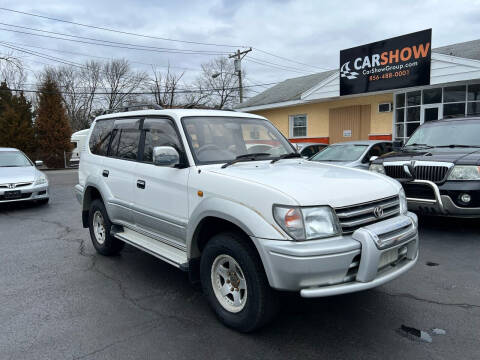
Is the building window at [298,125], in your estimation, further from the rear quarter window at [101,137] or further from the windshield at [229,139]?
the windshield at [229,139]

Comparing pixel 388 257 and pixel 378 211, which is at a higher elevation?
pixel 378 211

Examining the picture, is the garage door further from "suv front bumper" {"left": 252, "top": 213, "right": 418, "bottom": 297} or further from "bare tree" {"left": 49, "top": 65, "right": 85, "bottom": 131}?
"bare tree" {"left": 49, "top": 65, "right": 85, "bottom": 131}

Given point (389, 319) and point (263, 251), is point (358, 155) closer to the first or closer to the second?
point (389, 319)

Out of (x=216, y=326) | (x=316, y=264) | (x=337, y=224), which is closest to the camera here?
(x=316, y=264)

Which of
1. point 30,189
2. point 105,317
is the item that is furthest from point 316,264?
point 30,189

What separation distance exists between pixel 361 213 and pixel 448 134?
17.5 ft

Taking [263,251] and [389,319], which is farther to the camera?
[389,319]

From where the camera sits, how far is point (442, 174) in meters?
5.90

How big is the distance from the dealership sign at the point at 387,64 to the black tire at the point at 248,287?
12.7 metres

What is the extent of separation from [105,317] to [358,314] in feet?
7.71

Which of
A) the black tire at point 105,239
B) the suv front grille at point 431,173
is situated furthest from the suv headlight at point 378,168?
the black tire at point 105,239

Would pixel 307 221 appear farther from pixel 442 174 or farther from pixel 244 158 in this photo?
pixel 442 174

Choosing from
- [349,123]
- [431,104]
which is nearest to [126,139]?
[431,104]

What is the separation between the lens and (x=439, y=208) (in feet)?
19.0
